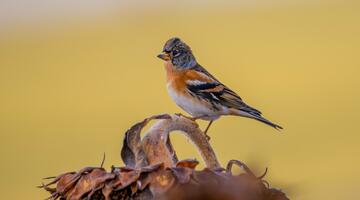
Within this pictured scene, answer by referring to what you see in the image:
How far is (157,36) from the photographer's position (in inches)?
671

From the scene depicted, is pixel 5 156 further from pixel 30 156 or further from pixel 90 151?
pixel 90 151

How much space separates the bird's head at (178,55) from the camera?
22.9 feet

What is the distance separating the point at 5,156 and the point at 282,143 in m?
3.49

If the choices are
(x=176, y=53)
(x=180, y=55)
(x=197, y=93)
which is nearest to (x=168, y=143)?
(x=176, y=53)

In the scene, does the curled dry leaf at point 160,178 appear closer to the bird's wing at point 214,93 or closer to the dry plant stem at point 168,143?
the dry plant stem at point 168,143

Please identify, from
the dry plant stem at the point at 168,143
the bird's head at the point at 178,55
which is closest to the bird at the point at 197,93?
the bird's head at the point at 178,55

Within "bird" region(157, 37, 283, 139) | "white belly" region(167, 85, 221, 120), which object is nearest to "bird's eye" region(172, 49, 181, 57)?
"bird" region(157, 37, 283, 139)

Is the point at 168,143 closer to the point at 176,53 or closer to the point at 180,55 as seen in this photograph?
the point at 176,53

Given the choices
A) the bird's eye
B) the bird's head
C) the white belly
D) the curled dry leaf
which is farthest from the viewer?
the white belly

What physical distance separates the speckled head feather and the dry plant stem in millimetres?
3944

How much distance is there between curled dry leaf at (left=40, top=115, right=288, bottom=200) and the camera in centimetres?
206

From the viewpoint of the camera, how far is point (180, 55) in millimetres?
7301

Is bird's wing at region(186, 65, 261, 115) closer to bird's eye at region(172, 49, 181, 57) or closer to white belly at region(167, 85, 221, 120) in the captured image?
white belly at region(167, 85, 221, 120)

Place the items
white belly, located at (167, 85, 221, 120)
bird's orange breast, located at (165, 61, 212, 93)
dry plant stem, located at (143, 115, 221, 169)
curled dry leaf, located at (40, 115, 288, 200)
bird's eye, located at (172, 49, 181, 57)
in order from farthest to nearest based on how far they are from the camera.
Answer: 1. bird's orange breast, located at (165, 61, 212, 93)
2. white belly, located at (167, 85, 221, 120)
3. bird's eye, located at (172, 49, 181, 57)
4. dry plant stem, located at (143, 115, 221, 169)
5. curled dry leaf, located at (40, 115, 288, 200)
